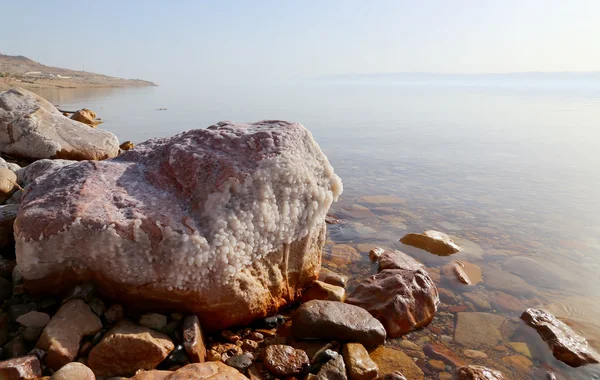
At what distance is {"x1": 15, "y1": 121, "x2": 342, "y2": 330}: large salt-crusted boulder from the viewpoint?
2805 millimetres

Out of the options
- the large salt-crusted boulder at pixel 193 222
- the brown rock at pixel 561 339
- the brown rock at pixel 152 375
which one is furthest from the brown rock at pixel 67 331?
the brown rock at pixel 561 339

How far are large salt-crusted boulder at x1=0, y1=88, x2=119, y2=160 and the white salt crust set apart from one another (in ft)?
12.9

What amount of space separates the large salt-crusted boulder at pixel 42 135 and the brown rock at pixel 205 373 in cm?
537

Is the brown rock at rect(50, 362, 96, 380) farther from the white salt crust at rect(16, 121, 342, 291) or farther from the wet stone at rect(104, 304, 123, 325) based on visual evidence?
the white salt crust at rect(16, 121, 342, 291)

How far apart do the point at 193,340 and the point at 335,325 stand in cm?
110

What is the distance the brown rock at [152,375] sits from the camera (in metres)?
2.41

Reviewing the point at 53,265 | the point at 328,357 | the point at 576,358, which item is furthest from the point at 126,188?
the point at 576,358

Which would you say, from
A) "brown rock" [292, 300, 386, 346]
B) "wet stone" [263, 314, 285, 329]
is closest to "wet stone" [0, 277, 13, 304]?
→ "wet stone" [263, 314, 285, 329]

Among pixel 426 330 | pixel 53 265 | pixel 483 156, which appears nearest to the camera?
pixel 53 265

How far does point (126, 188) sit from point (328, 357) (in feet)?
6.37

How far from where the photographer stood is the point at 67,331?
2.59 m

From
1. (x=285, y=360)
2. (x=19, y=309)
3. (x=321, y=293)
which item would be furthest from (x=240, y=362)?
(x=19, y=309)

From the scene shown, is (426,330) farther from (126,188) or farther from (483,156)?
(483,156)

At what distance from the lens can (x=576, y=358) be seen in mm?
3451
